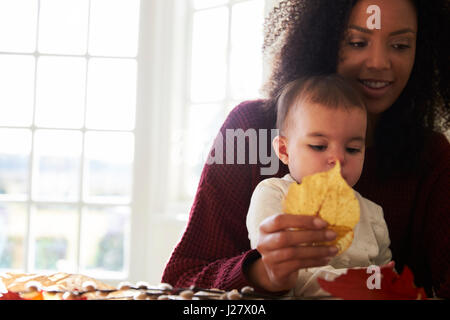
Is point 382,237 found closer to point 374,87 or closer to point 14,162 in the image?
point 374,87

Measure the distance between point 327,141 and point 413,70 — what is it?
0.20 meters

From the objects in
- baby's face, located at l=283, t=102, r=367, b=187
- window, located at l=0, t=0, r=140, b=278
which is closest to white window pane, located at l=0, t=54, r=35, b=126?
window, located at l=0, t=0, r=140, b=278

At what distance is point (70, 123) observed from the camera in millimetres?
615

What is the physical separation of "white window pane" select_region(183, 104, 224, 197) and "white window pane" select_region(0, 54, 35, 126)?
193mm

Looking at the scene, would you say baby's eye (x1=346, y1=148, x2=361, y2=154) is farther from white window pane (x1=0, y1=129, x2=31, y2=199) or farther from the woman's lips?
white window pane (x1=0, y1=129, x2=31, y2=199)

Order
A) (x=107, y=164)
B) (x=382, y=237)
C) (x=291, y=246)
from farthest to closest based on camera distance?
(x=107, y=164)
(x=382, y=237)
(x=291, y=246)

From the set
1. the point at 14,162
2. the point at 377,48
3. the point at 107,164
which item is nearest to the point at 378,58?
the point at 377,48

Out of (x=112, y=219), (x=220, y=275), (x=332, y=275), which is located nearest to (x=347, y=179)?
(x=332, y=275)

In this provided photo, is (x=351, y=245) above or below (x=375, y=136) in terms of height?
below

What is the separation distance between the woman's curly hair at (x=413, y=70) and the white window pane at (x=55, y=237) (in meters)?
0.29

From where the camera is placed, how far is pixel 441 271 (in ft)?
1.87

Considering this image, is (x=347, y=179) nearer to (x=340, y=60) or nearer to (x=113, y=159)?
(x=340, y=60)

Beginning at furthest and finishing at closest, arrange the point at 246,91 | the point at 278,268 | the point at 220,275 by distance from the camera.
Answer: the point at 246,91
the point at 220,275
the point at 278,268

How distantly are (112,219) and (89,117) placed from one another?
0.42 ft
